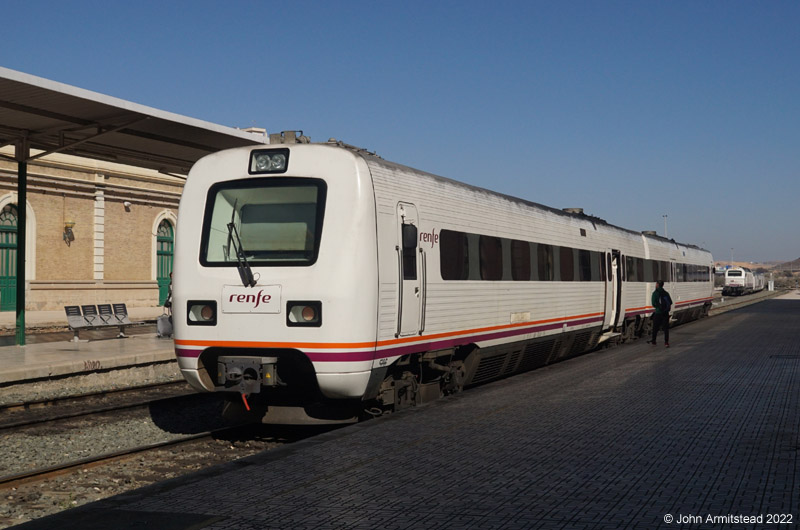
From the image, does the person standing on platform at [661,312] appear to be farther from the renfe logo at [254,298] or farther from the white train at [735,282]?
the white train at [735,282]

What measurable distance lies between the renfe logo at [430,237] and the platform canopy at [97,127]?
706 centimetres

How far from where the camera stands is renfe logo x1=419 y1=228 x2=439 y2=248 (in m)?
10.6

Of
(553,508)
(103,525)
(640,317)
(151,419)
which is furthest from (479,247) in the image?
(640,317)

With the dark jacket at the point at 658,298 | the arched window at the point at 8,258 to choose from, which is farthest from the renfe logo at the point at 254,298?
the arched window at the point at 8,258

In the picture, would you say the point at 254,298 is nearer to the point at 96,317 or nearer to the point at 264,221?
the point at 264,221

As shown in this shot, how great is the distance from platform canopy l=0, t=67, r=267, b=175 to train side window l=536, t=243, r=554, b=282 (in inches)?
259

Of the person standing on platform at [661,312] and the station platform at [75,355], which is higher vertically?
the person standing on platform at [661,312]

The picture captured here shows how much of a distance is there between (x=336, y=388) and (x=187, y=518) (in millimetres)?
3542

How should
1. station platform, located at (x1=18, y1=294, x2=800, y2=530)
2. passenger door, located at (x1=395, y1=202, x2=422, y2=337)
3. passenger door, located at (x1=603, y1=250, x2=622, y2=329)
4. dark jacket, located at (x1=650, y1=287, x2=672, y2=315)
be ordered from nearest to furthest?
1. station platform, located at (x1=18, y1=294, x2=800, y2=530)
2. passenger door, located at (x1=395, y1=202, x2=422, y2=337)
3. passenger door, located at (x1=603, y1=250, x2=622, y2=329)
4. dark jacket, located at (x1=650, y1=287, x2=672, y2=315)

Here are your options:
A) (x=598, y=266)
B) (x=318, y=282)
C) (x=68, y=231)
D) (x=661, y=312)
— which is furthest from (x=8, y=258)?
(x=318, y=282)

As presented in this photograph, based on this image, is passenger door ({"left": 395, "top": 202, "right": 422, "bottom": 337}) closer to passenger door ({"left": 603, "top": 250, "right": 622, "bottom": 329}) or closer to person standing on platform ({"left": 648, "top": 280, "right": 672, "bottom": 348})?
passenger door ({"left": 603, "top": 250, "right": 622, "bottom": 329})

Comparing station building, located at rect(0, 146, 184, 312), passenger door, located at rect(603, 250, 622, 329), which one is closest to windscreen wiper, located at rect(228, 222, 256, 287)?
passenger door, located at rect(603, 250, 622, 329)

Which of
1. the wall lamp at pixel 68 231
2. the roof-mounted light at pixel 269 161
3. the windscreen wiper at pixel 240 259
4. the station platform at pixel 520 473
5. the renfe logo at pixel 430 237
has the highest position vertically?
the wall lamp at pixel 68 231

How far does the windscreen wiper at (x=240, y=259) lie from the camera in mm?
9297
